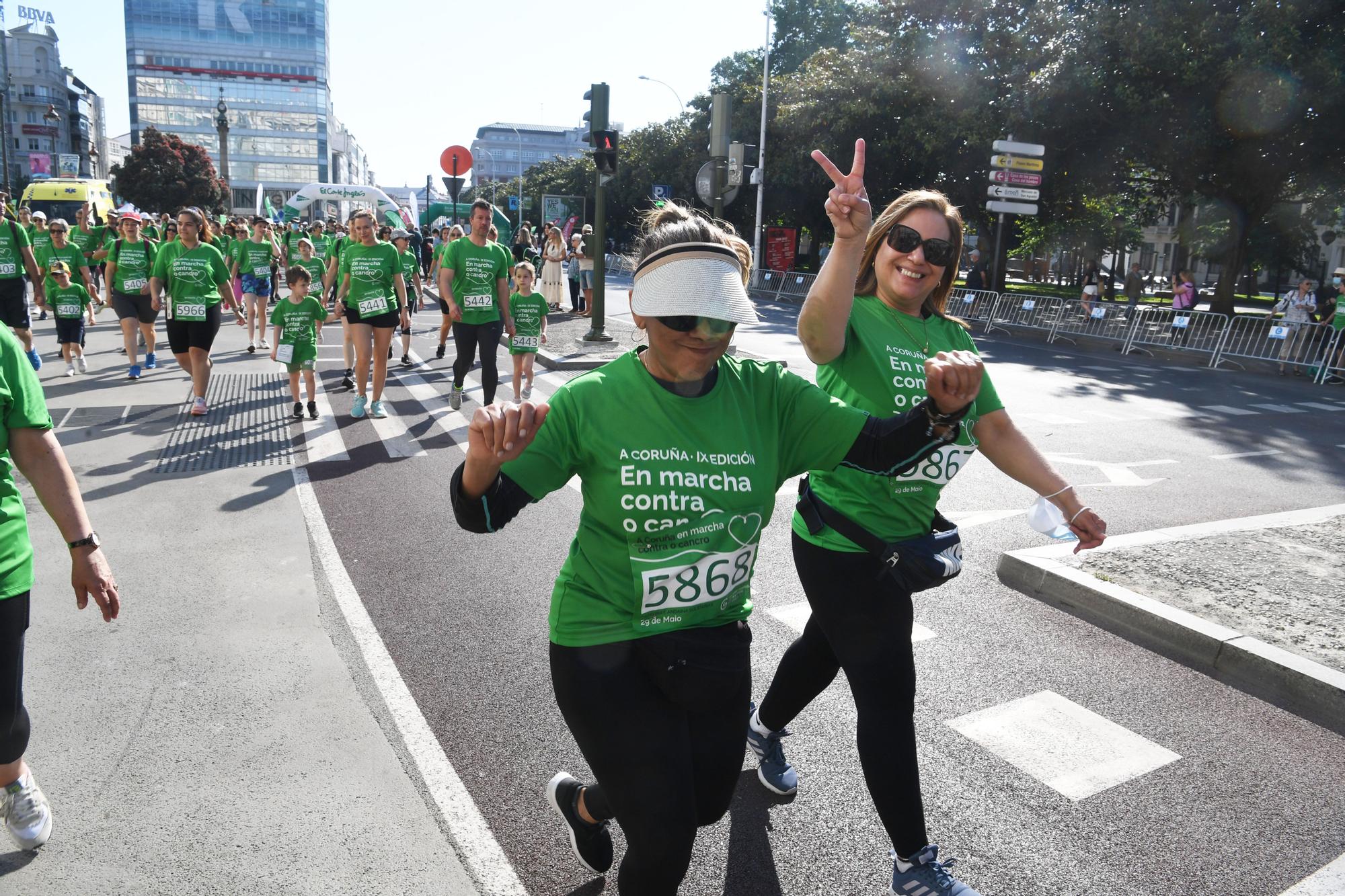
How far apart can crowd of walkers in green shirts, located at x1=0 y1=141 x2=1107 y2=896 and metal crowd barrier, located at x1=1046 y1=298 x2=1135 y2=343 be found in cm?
2031

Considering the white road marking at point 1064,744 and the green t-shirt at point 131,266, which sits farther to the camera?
the green t-shirt at point 131,266

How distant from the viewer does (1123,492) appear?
7.88 m

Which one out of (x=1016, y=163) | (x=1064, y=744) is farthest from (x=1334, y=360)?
(x=1064, y=744)

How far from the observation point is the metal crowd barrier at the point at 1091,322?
21375 millimetres

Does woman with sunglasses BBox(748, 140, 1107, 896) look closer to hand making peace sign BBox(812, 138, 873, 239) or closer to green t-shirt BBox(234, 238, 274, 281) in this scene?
hand making peace sign BBox(812, 138, 873, 239)

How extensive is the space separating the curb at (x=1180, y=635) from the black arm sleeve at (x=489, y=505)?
3.74 meters

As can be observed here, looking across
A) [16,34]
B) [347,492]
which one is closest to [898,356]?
[347,492]

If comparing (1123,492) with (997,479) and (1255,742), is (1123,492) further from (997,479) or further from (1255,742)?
(1255,742)

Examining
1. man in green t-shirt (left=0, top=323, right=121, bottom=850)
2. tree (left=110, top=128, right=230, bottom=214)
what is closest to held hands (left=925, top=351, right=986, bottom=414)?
man in green t-shirt (left=0, top=323, right=121, bottom=850)

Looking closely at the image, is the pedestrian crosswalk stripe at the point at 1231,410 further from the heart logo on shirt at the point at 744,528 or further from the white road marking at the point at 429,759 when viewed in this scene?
the heart logo on shirt at the point at 744,528

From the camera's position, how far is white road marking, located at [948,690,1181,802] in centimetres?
347

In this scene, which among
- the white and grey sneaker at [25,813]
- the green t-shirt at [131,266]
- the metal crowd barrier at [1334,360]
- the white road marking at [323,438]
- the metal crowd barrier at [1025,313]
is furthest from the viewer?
the metal crowd barrier at [1025,313]

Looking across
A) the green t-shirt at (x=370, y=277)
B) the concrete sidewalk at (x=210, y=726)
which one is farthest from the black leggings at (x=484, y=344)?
the concrete sidewalk at (x=210, y=726)

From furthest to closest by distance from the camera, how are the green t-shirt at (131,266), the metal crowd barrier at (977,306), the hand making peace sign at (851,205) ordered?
the metal crowd barrier at (977,306), the green t-shirt at (131,266), the hand making peace sign at (851,205)
